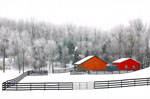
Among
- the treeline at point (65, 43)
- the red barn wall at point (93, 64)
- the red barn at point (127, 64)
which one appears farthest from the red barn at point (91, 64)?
the treeline at point (65, 43)

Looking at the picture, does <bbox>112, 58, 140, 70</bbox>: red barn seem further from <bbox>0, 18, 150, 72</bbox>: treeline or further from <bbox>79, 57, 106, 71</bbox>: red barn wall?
<bbox>0, 18, 150, 72</bbox>: treeline

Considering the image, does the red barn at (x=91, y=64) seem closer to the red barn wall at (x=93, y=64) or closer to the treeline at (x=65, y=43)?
the red barn wall at (x=93, y=64)

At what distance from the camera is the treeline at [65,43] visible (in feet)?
270

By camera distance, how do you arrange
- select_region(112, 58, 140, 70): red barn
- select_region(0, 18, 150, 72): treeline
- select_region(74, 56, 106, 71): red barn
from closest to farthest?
select_region(74, 56, 106, 71): red barn → select_region(112, 58, 140, 70): red barn → select_region(0, 18, 150, 72): treeline

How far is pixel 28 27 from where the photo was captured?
10744 centimetres

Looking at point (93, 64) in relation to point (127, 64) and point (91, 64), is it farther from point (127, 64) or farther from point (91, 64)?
point (127, 64)

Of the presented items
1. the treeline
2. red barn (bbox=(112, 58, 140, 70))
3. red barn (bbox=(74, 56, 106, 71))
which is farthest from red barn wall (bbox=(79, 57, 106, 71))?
the treeline

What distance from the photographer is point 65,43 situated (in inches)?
3976

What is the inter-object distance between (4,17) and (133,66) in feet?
272

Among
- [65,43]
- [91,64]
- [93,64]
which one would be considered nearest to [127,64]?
[93,64]

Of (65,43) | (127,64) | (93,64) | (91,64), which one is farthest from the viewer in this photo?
(65,43)

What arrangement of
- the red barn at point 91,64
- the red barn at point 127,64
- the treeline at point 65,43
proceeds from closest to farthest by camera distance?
1. the red barn at point 91,64
2. the red barn at point 127,64
3. the treeline at point 65,43

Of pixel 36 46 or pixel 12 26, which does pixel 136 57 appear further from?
pixel 12 26

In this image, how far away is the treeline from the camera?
82.2 meters
